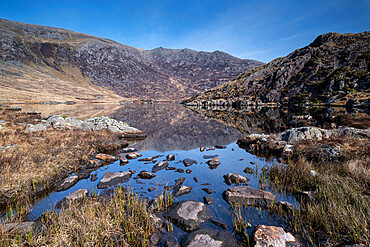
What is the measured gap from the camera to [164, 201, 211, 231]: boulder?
270 inches

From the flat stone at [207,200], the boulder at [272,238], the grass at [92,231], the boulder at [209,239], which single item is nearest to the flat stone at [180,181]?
the flat stone at [207,200]

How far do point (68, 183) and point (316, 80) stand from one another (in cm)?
12433

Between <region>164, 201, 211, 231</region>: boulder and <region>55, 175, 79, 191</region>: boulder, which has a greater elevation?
<region>164, 201, 211, 231</region>: boulder

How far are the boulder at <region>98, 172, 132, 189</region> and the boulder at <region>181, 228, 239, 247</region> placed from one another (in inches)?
248

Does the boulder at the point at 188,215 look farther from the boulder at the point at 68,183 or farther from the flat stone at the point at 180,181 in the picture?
the boulder at the point at 68,183

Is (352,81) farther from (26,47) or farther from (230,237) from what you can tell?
(26,47)

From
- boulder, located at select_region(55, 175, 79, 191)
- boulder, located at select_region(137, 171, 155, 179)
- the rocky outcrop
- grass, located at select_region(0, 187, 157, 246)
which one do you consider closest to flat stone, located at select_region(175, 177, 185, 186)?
boulder, located at select_region(137, 171, 155, 179)

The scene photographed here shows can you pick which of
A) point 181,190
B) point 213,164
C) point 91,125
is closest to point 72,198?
point 181,190

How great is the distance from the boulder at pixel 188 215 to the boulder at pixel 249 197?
5.30 ft

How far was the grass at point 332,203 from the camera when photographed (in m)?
5.39

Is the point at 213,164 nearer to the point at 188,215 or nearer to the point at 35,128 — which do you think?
the point at 188,215

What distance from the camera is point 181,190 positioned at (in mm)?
9664

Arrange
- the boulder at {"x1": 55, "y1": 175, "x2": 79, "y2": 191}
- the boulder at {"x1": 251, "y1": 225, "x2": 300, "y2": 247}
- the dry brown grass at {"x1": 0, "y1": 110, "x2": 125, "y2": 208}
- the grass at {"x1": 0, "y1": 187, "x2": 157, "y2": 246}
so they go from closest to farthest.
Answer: the grass at {"x1": 0, "y1": 187, "x2": 157, "y2": 246} → the boulder at {"x1": 251, "y1": 225, "x2": 300, "y2": 247} → the dry brown grass at {"x1": 0, "y1": 110, "x2": 125, "y2": 208} → the boulder at {"x1": 55, "y1": 175, "x2": 79, "y2": 191}

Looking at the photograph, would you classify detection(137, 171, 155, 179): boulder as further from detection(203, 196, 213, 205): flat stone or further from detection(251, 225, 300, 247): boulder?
detection(251, 225, 300, 247): boulder
